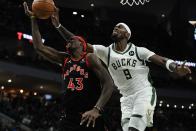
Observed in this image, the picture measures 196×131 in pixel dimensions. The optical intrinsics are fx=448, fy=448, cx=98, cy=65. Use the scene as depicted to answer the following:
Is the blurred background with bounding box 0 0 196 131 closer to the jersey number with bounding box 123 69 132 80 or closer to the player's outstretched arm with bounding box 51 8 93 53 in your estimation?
the jersey number with bounding box 123 69 132 80

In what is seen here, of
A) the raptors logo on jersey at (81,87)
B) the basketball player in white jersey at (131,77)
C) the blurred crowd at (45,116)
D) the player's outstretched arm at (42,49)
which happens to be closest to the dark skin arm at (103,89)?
the raptors logo on jersey at (81,87)

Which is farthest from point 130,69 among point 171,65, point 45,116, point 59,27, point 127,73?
point 45,116

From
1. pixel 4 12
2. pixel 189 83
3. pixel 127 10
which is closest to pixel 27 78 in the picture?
pixel 4 12

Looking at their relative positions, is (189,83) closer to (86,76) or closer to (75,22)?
(75,22)

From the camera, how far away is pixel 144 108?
669cm

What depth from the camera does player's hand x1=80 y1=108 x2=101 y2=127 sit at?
505 cm

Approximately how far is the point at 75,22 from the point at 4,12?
14.7 feet

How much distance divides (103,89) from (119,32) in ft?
6.46

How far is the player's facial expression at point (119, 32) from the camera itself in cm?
700

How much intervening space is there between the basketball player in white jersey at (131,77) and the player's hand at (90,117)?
161cm

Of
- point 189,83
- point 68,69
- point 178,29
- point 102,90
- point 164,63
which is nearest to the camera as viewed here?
point 102,90

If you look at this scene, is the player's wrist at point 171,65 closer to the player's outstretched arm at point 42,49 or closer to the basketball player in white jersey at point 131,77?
the basketball player in white jersey at point 131,77

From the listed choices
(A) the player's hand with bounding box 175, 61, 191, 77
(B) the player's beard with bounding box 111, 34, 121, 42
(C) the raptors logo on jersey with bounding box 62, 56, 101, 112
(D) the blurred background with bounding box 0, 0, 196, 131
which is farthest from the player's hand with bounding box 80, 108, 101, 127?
(D) the blurred background with bounding box 0, 0, 196, 131

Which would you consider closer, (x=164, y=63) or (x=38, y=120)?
(x=164, y=63)
